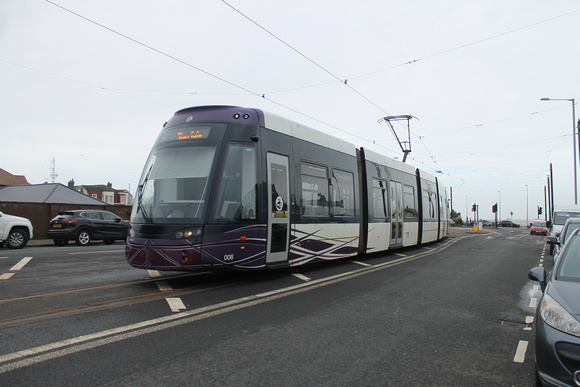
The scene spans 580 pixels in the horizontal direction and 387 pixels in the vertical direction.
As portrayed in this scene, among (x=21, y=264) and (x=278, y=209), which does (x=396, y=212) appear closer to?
(x=278, y=209)

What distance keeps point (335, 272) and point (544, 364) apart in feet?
21.0

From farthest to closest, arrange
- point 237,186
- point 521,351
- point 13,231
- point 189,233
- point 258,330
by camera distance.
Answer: point 13,231
point 237,186
point 189,233
point 258,330
point 521,351

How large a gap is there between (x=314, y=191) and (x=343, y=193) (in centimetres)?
158

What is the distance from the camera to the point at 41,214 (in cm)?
2214

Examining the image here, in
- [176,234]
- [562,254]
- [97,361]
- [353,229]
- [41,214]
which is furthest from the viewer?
[41,214]

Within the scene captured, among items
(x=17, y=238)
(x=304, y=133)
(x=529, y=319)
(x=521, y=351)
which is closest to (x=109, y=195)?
(x=17, y=238)

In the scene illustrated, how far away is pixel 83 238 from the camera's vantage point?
17078mm

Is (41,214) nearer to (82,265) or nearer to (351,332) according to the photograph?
(82,265)

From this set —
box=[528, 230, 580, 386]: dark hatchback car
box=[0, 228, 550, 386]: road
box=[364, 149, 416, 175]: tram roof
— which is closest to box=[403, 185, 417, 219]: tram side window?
box=[364, 149, 416, 175]: tram roof

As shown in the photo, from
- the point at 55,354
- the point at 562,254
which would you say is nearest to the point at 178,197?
the point at 55,354

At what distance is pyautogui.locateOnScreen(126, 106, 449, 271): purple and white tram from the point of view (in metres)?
6.45

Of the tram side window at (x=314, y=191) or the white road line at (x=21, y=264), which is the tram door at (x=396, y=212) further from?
the white road line at (x=21, y=264)

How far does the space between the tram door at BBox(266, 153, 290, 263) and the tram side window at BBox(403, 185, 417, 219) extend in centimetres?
822

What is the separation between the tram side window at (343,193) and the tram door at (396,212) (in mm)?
3296
